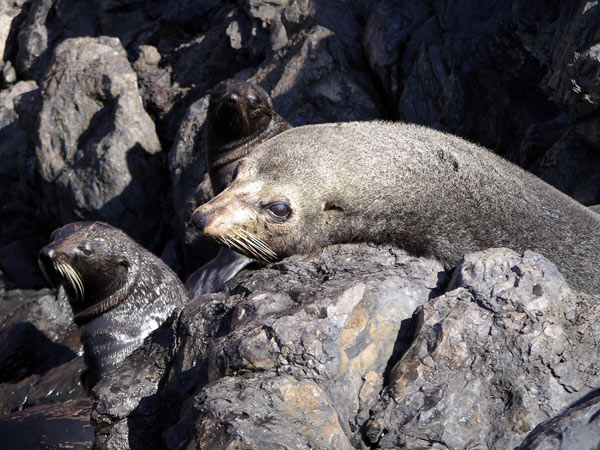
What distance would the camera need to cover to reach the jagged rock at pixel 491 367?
10.9 ft

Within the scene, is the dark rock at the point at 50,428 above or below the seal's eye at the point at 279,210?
below

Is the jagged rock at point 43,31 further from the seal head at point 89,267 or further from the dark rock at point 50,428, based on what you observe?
the dark rock at point 50,428

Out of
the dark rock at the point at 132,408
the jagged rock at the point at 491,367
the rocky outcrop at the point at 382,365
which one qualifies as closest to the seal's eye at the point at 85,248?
the dark rock at the point at 132,408

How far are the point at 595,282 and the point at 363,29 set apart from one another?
774 centimetres

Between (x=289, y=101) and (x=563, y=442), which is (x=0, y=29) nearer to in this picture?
(x=289, y=101)

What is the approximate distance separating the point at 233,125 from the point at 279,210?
4663 millimetres

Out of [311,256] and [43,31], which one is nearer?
[311,256]

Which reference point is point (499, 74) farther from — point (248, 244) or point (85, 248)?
point (248, 244)

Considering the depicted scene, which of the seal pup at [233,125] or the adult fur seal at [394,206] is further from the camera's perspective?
the seal pup at [233,125]

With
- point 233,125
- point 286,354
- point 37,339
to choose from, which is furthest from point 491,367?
point 37,339

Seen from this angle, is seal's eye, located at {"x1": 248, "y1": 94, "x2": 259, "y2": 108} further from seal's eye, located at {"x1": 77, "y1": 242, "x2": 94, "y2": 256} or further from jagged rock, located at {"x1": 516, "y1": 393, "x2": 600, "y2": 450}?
jagged rock, located at {"x1": 516, "y1": 393, "x2": 600, "y2": 450}

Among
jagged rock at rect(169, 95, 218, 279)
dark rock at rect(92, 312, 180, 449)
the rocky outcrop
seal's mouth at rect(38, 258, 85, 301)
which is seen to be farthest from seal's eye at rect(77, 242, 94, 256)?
the rocky outcrop

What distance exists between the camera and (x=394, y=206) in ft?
16.1

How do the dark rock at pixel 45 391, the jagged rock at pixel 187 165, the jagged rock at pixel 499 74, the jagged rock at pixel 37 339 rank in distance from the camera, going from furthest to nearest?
1. the jagged rock at pixel 187 165
2. the jagged rock at pixel 37 339
3. the dark rock at pixel 45 391
4. the jagged rock at pixel 499 74
